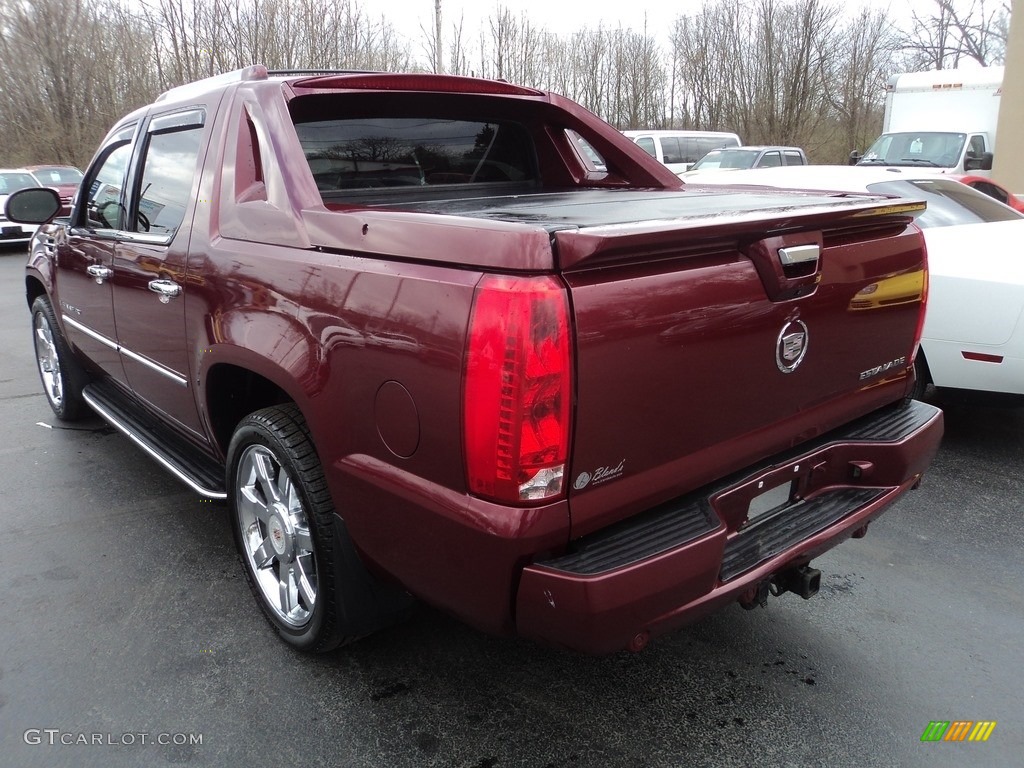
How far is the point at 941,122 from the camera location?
1792 centimetres

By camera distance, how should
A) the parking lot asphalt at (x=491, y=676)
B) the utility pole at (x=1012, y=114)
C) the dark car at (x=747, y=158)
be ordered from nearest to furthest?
1. the parking lot asphalt at (x=491, y=676)
2. the utility pole at (x=1012, y=114)
3. the dark car at (x=747, y=158)

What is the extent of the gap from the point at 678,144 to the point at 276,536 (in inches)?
740

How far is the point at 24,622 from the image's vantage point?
299 centimetres

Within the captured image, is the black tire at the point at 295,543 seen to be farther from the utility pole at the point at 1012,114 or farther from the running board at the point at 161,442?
the utility pole at the point at 1012,114

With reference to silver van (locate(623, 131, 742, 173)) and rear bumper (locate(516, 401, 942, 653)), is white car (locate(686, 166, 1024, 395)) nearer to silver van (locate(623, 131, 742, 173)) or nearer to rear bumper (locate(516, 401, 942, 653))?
rear bumper (locate(516, 401, 942, 653))

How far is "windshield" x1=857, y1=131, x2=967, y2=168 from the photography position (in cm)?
1534

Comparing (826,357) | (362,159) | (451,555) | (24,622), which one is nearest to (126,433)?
(24,622)

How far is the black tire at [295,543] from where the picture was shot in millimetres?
2406

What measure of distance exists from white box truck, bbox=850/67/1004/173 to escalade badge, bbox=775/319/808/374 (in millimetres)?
14013

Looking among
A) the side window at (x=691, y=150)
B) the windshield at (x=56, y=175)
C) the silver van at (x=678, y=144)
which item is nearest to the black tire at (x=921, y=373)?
the silver van at (x=678, y=144)

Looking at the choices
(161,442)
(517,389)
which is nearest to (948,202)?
(517,389)

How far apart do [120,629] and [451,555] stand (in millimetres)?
1716

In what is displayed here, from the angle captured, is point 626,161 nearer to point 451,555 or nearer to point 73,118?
point 451,555

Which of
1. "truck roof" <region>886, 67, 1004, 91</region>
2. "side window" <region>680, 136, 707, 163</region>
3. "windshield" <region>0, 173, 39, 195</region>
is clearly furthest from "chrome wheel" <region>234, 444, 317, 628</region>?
"truck roof" <region>886, 67, 1004, 91</region>
